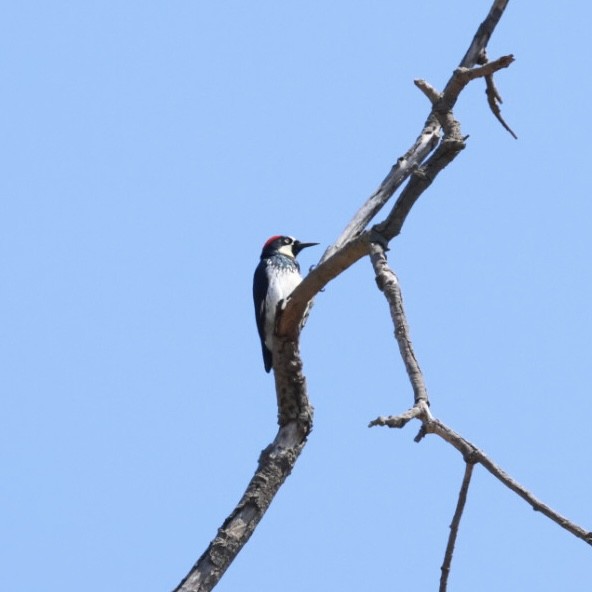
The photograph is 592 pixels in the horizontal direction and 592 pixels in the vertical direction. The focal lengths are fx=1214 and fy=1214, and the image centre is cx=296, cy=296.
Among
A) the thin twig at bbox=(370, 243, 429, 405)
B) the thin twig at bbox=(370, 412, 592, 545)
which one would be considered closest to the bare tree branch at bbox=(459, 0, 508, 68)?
the thin twig at bbox=(370, 243, 429, 405)

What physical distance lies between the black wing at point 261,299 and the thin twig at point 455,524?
4336 mm

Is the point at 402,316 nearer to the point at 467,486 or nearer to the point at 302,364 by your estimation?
the point at 467,486

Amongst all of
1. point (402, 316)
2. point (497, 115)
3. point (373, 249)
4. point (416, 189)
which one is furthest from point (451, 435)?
point (497, 115)

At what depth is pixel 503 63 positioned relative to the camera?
458 centimetres

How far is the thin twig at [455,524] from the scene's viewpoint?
376 centimetres

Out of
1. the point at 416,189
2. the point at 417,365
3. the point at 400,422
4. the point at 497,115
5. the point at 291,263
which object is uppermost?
the point at 291,263

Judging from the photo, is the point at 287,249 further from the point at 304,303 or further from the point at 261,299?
the point at 304,303

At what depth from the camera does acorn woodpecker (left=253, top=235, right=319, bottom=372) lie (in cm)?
833

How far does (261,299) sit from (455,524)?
16.4 feet

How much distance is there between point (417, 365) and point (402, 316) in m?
0.24

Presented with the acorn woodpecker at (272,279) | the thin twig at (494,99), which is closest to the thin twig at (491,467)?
the thin twig at (494,99)

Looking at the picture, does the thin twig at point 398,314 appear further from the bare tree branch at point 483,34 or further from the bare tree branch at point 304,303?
the bare tree branch at point 483,34

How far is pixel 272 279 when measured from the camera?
8914mm

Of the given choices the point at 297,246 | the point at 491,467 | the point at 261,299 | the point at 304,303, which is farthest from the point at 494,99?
the point at 297,246
